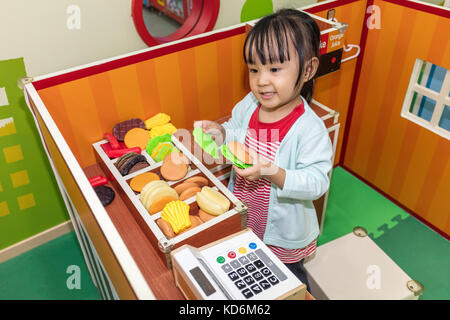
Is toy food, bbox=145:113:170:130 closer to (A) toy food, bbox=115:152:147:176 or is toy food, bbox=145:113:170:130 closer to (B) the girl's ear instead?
(A) toy food, bbox=115:152:147:176

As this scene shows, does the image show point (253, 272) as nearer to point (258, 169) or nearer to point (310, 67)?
point (258, 169)

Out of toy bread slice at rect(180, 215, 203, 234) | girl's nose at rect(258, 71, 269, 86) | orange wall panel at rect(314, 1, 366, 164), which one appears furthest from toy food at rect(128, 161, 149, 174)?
orange wall panel at rect(314, 1, 366, 164)

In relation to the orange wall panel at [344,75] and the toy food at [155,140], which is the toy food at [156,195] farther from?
the orange wall panel at [344,75]

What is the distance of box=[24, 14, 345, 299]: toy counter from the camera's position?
1148mm

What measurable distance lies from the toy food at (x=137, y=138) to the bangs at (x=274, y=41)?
0.65 metres

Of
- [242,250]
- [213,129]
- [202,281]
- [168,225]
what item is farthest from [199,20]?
[202,281]

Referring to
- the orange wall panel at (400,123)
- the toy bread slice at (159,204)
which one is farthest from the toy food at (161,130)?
the orange wall panel at (400,123)

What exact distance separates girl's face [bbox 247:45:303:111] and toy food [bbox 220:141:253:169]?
8.0 inches

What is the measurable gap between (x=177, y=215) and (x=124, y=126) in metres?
0.62

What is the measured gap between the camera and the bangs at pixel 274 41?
1143mm

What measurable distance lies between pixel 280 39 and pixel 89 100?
0.82 m

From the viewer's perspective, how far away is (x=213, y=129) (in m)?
1.50

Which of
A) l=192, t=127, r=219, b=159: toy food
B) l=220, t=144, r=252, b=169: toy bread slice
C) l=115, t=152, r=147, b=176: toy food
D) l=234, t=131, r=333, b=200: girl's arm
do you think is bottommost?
l=115, t=152, r=147, b=176: toy food

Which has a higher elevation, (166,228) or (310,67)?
(310,67)
